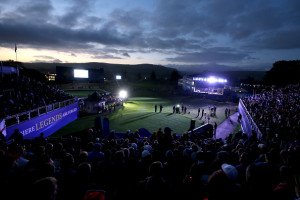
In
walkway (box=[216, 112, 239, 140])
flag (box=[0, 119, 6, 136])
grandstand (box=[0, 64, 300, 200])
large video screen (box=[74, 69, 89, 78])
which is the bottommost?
walkway (box=[216, 112, 239, 140])

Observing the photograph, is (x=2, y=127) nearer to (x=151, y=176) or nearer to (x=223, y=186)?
(x=151, y=176)

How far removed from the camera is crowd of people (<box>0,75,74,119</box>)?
21.0 meters

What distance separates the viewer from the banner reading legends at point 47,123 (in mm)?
20438

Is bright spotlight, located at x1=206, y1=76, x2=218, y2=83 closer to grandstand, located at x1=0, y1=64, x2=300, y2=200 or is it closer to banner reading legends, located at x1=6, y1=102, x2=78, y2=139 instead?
banner reading legends, located at x1=6, y1=102, x2=78, y2=139

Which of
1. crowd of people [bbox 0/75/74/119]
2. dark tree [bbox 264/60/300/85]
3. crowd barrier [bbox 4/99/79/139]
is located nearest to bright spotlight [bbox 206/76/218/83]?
dark tree [bbox 264/60/300/85]

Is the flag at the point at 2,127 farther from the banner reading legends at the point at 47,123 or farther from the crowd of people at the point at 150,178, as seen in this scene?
the crowd of people at the point at 150,178

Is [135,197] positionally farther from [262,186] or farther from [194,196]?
[262,186]

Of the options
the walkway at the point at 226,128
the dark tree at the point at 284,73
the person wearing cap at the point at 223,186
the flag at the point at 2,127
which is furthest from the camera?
the dark tree at the point at 284,73

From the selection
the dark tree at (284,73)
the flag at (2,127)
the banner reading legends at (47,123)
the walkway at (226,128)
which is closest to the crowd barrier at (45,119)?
the banner reading legends at (47,123)

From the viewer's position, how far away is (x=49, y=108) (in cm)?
2583

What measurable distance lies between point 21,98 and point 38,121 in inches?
138

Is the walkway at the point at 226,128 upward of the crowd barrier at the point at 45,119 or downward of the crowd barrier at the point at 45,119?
downward

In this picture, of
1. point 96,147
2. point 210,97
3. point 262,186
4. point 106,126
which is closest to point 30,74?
point 210,97

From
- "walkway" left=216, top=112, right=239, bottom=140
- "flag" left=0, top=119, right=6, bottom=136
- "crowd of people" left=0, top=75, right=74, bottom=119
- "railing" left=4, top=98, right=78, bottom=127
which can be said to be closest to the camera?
"flag" left=0, top=119, right=6, bottom=136
